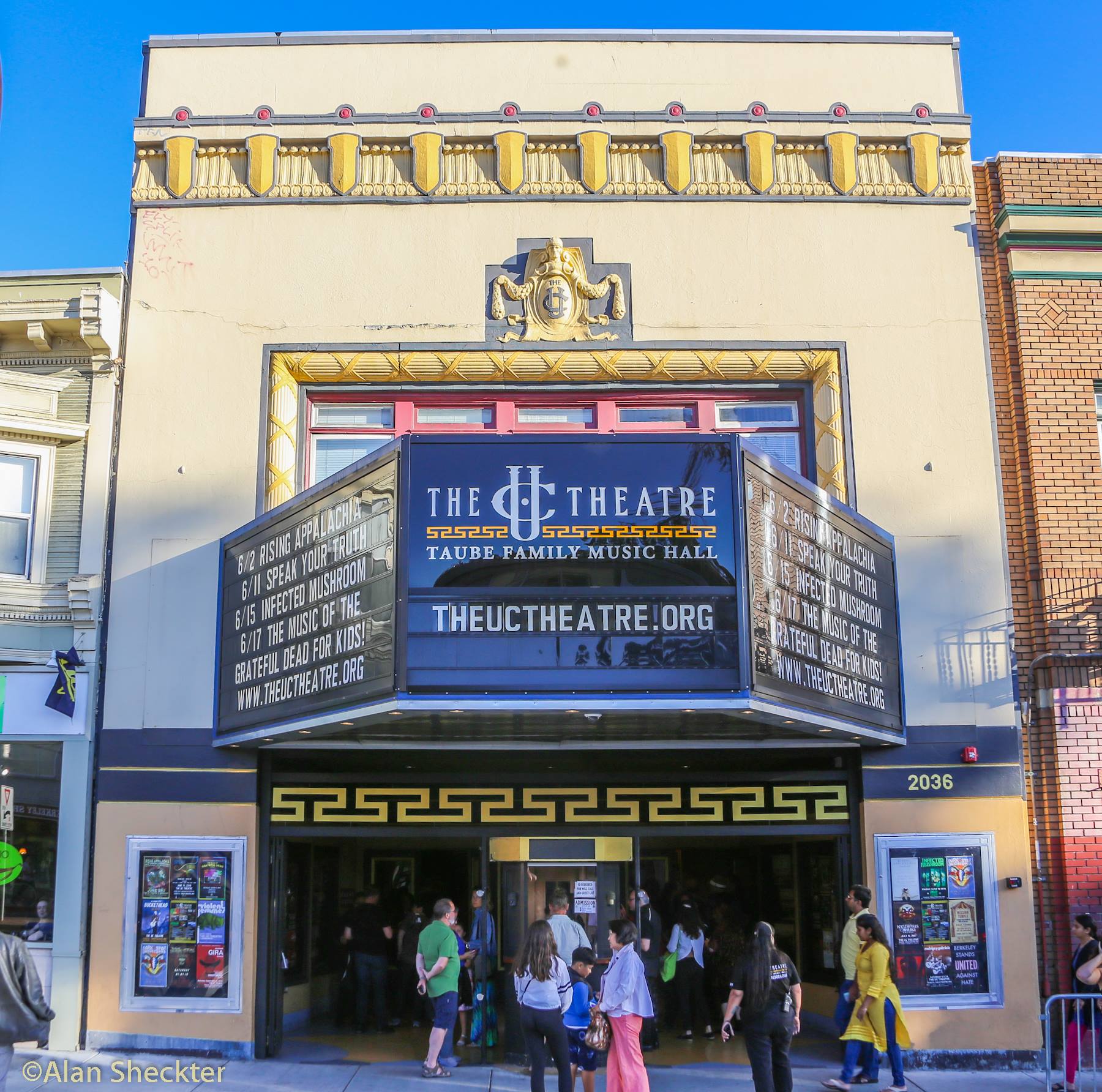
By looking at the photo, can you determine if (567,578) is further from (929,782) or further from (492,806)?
(929,782)

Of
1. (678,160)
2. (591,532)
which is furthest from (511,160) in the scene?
(591,532)

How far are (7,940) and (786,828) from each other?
8.00 meters

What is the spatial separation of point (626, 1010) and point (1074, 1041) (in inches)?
176

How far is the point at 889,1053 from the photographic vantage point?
11.5m

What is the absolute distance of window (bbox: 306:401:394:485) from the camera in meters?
14.5

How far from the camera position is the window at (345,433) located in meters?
14.5

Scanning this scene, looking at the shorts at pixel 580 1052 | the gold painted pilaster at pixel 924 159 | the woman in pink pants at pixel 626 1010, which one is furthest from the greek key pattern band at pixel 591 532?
the gold painted pilaster at pixel 924 159

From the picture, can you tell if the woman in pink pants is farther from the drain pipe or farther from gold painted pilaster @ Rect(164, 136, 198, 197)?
gold painted pilaster @ Rect(164, 136, 198, 197)

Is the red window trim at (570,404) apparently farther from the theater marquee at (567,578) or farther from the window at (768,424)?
the theater marquee at (567,578)

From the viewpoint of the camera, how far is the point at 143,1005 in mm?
12844

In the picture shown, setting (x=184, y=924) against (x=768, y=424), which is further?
(x=768, y=424)

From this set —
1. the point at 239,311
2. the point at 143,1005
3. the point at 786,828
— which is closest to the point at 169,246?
the point at 239,311

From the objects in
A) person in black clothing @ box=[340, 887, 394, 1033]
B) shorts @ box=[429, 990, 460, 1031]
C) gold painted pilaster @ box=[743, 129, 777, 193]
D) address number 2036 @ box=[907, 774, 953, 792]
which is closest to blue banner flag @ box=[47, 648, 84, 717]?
person in black clothing @ box=[340, 887, 394, 1033]

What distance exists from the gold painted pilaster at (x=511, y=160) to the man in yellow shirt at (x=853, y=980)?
28.8 feet
